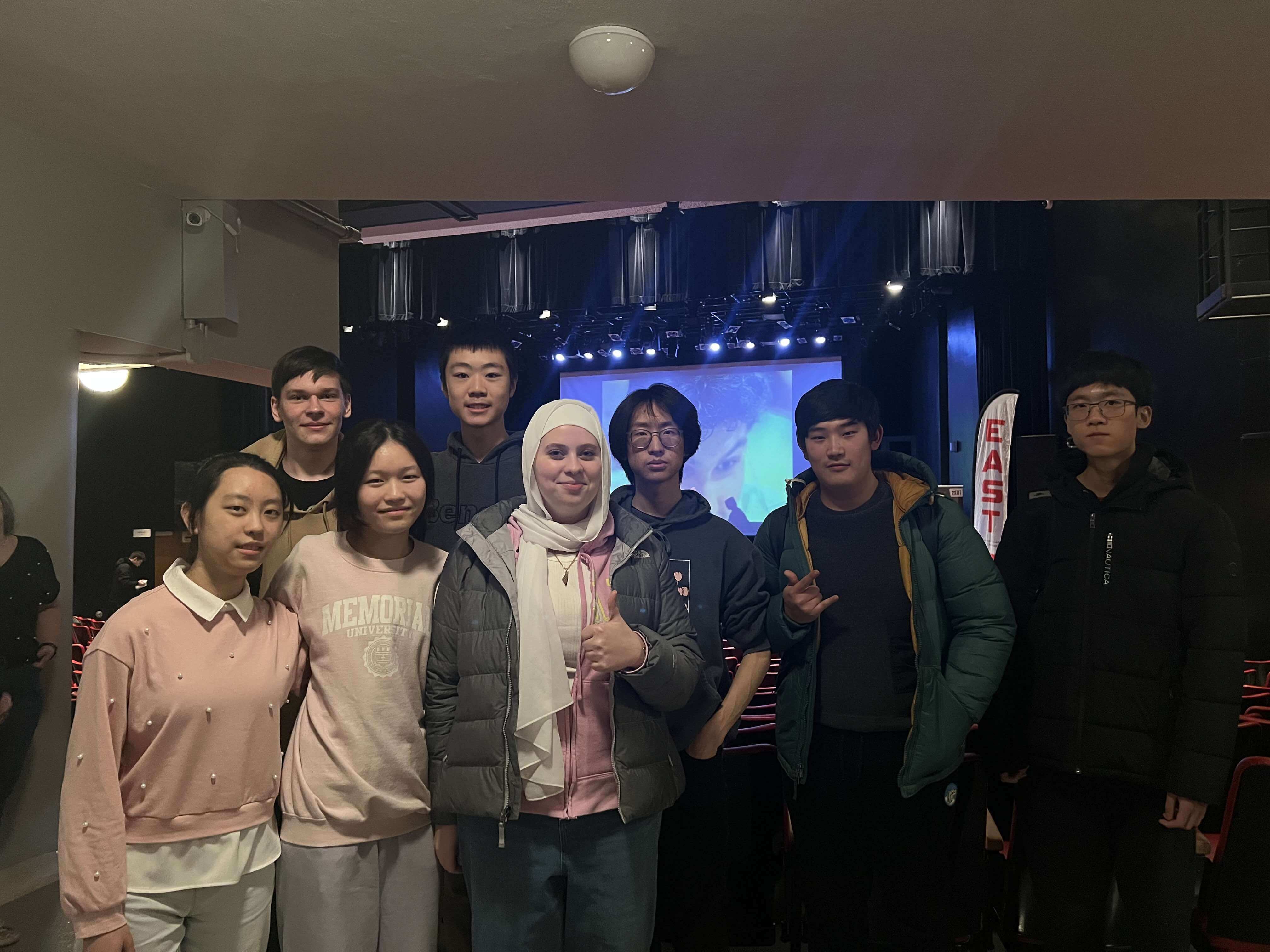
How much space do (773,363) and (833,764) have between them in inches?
91.8

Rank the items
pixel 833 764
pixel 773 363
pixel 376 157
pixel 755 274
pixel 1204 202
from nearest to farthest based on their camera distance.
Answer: pixel 833 764
pixel 376 157
pixel 1204 202
pixel 773 363
pixel 755 274

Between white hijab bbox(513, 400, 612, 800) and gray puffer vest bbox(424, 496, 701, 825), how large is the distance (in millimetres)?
29

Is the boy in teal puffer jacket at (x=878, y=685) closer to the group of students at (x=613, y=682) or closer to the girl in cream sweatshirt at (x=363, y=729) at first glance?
the group of students at (x=613, y=682)

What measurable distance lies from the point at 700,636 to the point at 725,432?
164 cm

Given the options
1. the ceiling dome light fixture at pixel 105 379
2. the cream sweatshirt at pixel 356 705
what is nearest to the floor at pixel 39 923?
the cream sweatshirt at pixel 356 705

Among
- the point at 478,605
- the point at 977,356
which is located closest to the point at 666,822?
the point at 478,605

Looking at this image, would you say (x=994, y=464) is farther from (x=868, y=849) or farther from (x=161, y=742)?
(x=161, y=742)

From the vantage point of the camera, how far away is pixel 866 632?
1863 mm

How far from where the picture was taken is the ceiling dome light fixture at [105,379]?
206cm

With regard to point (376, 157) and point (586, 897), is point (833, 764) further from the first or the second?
point (376, 157)

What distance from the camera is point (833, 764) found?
1848 mm

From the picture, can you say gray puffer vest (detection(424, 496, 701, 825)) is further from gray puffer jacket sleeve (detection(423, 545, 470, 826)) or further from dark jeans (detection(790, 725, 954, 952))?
dark jeans (detection(790, 725, 954, 952))

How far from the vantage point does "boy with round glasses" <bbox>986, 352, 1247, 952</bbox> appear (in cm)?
173

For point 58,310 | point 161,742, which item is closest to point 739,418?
point 58,310
